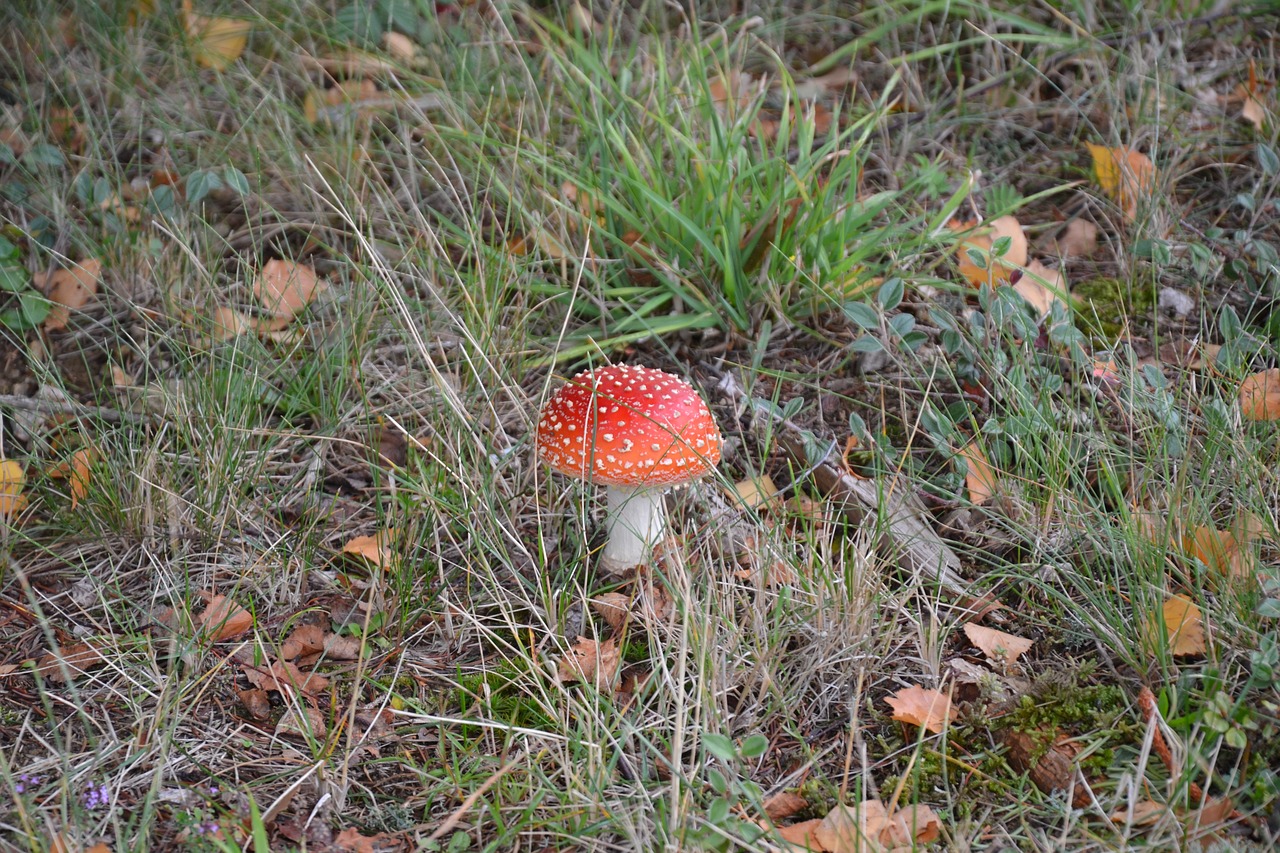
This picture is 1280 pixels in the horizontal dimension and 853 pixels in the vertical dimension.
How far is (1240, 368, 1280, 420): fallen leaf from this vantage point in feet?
7.97

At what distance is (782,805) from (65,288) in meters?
2.88

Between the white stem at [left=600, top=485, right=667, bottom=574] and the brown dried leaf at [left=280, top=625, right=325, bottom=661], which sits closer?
the brown dried leaf at [left=280, top=625, right=325, bottom=661]

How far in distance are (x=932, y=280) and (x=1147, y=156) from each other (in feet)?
3.55

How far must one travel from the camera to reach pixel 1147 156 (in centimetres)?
341

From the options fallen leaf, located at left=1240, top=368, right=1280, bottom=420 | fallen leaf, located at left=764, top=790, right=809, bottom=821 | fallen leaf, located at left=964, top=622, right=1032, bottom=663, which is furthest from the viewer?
fallen leaf, located at left=1240, top=368, right=1280, bottom=420

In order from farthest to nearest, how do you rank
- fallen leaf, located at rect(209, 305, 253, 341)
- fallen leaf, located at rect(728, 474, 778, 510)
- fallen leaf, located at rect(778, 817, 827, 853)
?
fallen leaf, located at rect(209, 305, 253, 341), fallen leaf, located at rect(728, 474, 778, 510), fallen leaf, located at rect(778, 817, 827, 853)

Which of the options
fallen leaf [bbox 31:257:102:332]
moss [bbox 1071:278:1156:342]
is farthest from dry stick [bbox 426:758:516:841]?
fallen leaf [bbox 31:257:102:332]

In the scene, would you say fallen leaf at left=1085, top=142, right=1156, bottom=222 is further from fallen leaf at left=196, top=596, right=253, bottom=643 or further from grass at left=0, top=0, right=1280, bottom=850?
fallen leaf at left=196, top=596, right=253, bottom=643

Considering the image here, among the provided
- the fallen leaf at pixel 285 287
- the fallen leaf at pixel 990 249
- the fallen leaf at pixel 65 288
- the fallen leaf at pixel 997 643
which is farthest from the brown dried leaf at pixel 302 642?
the fallen leaf at pixel 990 249

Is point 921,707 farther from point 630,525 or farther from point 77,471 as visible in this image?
point 77,471

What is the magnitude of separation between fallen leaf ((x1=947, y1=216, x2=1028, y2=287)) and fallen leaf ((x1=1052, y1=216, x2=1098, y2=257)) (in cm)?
13

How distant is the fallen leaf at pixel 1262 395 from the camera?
2.43m

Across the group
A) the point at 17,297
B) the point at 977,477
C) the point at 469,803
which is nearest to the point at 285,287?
the point at 17,297

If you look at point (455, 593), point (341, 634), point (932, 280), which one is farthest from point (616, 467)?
point (932, 280)
